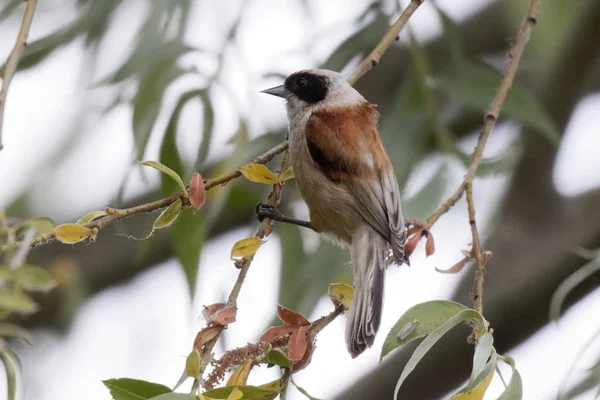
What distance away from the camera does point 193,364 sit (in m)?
1.11

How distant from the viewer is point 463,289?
2816 mm

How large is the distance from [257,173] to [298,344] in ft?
1.06

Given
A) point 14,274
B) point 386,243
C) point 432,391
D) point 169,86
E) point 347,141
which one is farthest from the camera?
point 432,391

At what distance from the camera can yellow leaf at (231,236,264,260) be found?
4.33 ft

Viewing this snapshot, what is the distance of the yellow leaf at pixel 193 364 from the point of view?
1.11m

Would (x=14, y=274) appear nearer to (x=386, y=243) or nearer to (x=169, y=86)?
(x=386, y=243)

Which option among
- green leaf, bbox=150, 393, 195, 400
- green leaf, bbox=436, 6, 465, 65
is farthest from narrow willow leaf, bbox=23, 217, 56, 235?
green leaf, bbox=436, 6, 465, 65

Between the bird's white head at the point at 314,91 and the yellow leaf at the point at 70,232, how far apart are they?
1.08 metres

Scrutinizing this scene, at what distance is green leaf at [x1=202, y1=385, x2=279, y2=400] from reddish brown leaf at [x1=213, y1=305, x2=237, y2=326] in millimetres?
111

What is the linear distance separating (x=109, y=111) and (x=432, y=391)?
1.27m

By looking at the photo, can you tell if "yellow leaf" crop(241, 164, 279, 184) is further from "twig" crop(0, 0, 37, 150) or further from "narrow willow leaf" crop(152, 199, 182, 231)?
"twig" crop(0, 0, 37, 150)

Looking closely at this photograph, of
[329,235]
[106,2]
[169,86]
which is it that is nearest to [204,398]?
[329,235]

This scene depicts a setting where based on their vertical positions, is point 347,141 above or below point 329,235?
above

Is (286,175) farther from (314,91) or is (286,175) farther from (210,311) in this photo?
(314,91)
